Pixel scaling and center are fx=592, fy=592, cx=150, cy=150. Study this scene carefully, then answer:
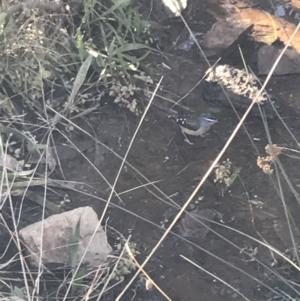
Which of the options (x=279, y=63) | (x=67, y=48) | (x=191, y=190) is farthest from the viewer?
(x=279, y=63)

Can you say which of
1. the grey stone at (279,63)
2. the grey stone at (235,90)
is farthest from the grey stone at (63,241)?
the grey stone at (279,63)

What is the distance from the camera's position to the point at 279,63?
399cm

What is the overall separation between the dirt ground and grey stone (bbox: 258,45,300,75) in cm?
6

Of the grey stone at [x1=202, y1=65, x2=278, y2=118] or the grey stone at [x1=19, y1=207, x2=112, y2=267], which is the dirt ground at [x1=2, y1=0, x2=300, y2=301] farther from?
the grey stone at [x1=19, y1=207, x2=112, y2=267]

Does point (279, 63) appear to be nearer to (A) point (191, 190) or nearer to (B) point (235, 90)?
(B) point (235, 90)

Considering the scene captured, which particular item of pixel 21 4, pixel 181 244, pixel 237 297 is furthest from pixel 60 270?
pixel 21 4

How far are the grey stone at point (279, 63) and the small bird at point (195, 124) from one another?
646 mm

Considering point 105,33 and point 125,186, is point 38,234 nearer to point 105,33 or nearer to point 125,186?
point 125,186

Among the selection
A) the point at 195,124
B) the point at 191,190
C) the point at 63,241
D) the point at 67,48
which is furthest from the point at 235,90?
the point at 63,241

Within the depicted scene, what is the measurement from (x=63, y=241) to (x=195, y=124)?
111cm

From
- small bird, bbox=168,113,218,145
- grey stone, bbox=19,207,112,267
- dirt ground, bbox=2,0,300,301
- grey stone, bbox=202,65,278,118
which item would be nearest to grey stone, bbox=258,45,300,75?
dirt ground, bbox=2,0,300,301

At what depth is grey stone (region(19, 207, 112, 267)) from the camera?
2781 mm

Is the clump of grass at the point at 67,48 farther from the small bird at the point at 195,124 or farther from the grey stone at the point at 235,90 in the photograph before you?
the grey stone at the point at 235,90

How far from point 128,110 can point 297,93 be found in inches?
44.3
